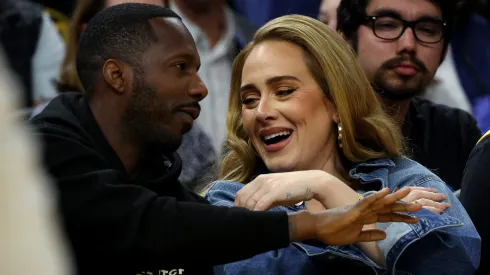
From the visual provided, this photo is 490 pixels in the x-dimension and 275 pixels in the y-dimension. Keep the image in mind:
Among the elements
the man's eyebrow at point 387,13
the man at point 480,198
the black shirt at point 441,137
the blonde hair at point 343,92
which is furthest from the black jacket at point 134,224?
the man's eyebrow at point 387,13

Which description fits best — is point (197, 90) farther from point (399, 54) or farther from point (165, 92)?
point (399, 54)

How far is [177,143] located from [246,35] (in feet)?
7.80

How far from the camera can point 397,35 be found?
379cm

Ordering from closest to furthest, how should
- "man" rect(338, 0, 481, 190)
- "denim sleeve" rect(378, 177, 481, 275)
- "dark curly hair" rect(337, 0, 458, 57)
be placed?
1. "denim sleeve" rect(378, 177, 481, 275)
2. "man" rect(338, 0, 481, 190)
3. "dark curly hair" rect(337, 0, 458, 57)

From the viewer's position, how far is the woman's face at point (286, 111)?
290cm

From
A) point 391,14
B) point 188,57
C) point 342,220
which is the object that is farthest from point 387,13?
point 342,220

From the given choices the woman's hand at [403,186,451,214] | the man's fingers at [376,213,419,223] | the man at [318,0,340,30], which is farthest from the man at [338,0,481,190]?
the man's fingers at [376,213,419,223]

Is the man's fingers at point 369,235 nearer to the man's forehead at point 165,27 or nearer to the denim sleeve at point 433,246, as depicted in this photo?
the denim sleeve at point 433,246

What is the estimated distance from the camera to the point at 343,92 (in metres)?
2.93

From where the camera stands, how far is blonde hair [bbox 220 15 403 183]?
291 centimetres

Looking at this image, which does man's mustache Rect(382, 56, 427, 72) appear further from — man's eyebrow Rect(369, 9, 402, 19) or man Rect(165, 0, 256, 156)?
man Rect(165, 0, 256, 156)

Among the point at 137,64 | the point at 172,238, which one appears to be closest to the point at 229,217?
the point at 172,238

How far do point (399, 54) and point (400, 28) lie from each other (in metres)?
Answer: 0.11

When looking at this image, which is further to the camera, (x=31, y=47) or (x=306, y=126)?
(x=31, y=47)
